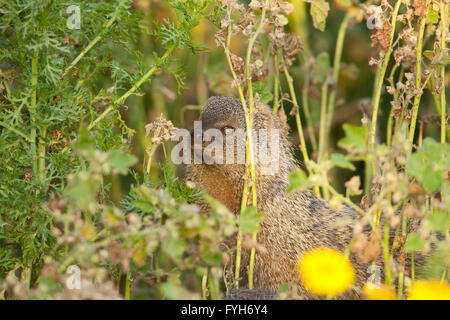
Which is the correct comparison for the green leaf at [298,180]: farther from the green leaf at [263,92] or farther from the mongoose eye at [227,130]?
the green leaf at [263,92]

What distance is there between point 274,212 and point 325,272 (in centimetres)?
37

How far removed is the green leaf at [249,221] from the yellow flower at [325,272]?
0.24m

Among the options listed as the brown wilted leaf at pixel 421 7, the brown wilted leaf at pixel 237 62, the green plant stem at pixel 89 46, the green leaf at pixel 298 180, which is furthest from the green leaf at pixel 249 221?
the brown wilted leaf at pixel 421 7

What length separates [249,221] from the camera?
4.39 ft

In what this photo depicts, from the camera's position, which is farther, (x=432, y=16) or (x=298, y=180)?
(x=432, y=16)

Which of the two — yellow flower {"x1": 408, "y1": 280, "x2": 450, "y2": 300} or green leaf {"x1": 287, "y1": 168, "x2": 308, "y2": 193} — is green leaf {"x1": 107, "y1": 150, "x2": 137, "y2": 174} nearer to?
green leaf {"x1": 287, "y1": 168, "x2": 308, "y2": 193}

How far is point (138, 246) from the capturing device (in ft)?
4.49

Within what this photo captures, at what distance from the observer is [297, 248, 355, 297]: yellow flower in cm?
154

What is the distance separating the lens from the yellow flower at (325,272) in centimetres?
154

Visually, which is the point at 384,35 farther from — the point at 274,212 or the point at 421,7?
the point at 274,212

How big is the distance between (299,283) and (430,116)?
80cm

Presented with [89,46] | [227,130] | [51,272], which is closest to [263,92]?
[227,130]

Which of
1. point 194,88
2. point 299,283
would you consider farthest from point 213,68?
point 299,283

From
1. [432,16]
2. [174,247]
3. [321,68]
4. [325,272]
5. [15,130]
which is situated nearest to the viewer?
[174,247]
